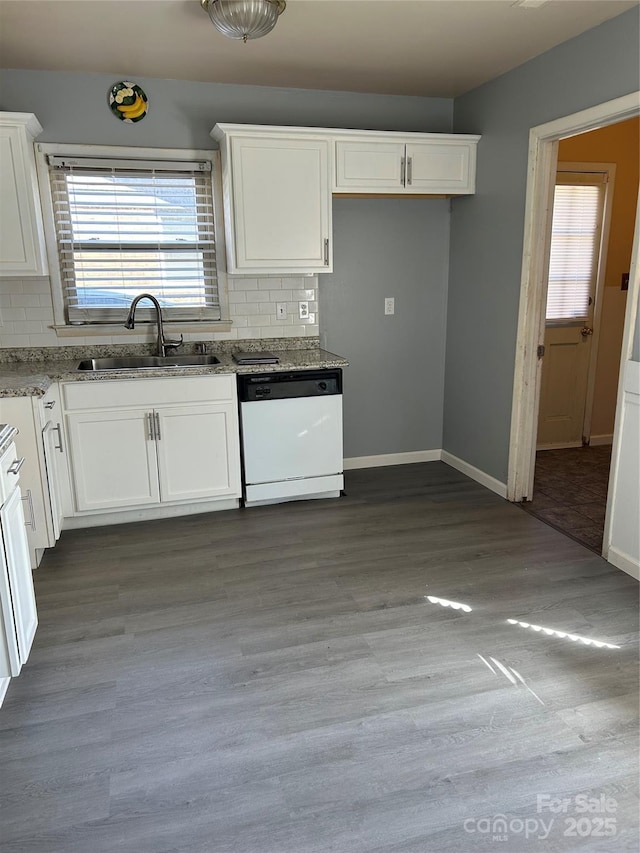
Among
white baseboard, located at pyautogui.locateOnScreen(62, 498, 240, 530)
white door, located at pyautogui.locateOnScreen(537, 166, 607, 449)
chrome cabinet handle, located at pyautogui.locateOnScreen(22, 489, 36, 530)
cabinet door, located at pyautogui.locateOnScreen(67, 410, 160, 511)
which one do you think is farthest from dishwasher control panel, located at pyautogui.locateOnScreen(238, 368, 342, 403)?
white door, located at pyautogui.locateOnScreen(537, 166, 607, 449)

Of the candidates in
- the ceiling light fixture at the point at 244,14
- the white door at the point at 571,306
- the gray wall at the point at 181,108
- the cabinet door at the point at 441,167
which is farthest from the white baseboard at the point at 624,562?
the gray wall at the point at 181,108

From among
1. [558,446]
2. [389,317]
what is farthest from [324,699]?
[558,446]

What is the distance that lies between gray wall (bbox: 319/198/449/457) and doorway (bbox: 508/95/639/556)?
0.92 m

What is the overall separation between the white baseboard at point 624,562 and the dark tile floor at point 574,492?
14cm

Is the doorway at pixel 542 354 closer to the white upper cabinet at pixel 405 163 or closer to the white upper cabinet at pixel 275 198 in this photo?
the white upper cabinet at pixel 405 163

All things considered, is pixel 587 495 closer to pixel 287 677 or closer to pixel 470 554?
pixel 470 554

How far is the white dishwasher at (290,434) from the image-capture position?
368 centimetres

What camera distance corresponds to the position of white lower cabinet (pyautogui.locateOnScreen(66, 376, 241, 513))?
135 inches

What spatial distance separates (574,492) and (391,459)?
130cm

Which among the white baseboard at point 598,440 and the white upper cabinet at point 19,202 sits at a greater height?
the white upper cabinet at point 19,202

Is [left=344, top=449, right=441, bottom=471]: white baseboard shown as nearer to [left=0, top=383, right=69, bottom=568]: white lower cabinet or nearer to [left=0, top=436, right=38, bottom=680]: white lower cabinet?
[left=0, top=383, right=69, bottom=568]: white lower cabinet

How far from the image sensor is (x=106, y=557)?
3.22 meters

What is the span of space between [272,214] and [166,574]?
6.99ft

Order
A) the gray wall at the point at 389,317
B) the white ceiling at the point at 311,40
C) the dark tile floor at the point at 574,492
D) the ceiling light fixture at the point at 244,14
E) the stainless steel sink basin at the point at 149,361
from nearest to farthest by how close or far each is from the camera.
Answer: the ceiling light fixture at the point at 244,14 → the white ceiling at the point at 311,40 → the dark tile floor at the point at 574,492 → the stainless steel sink basin at the point at 149,361 → the gray wall at the point at 389,317
